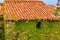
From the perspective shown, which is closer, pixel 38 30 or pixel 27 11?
pixel 38 30

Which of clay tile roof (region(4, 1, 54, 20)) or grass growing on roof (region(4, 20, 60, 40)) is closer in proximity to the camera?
grass growing on roof (region(4, 20, 60, 40))

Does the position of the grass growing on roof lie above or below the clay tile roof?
below

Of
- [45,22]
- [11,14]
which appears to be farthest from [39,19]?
[11,14]

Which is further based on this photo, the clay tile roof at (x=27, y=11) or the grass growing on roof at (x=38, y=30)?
the clay tile roof at (x=27, y=11)

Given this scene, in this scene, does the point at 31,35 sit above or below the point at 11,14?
below

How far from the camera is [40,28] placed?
1972 centimetres

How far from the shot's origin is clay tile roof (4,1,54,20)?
772 inches

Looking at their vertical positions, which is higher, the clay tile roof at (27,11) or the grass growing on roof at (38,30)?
the clay tile roof at (27,11)

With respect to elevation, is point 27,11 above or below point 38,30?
above

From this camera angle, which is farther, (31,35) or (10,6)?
(10,6)

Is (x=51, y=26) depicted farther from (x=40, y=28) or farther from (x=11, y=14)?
(x=11, y=14)

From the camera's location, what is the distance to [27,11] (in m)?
20.4

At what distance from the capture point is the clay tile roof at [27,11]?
19.6 metres

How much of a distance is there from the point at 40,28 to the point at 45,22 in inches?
22.1
